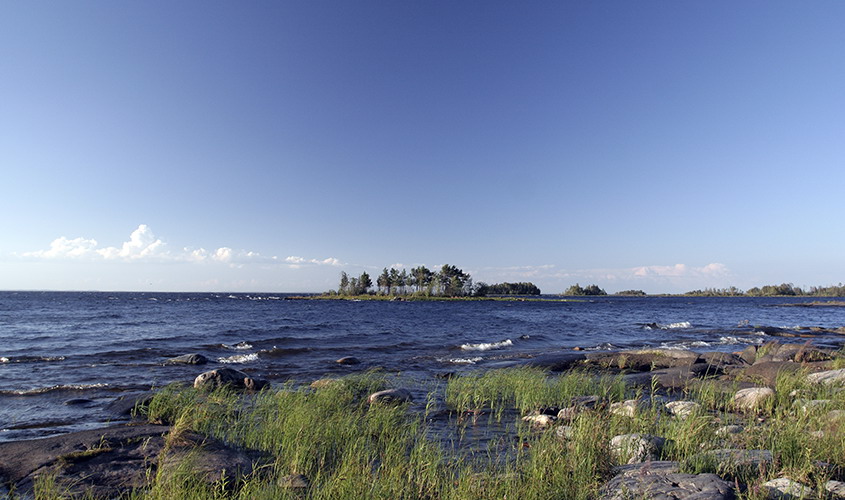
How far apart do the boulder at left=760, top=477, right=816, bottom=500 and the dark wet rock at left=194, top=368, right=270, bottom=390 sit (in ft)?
49.2

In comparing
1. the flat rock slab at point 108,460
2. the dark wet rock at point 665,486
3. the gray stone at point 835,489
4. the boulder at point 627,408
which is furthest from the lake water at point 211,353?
the gray stone at point 835,489

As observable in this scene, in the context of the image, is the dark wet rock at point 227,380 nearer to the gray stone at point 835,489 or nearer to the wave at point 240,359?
the wave at point 240,359

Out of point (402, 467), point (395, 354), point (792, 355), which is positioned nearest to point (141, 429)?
point (402, 467)

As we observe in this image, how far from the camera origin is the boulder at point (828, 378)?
481 inches

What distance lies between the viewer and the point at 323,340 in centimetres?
3297

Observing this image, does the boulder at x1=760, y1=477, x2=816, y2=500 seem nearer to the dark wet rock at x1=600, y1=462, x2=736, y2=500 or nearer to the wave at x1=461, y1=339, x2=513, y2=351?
the dark wet rock at x1=600, y1=462, x2=736, y2=500

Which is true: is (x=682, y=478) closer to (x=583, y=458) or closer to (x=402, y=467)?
(x=583, y=458)

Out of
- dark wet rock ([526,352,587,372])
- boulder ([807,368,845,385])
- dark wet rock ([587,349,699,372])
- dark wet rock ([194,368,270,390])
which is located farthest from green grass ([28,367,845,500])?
dark wet rock ([587,349,699,372])

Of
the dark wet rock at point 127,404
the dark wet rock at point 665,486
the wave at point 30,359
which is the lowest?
the wave at point 30,359

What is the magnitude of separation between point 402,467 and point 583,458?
277cm

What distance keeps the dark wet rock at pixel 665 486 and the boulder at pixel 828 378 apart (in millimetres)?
10737

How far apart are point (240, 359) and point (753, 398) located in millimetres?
23483

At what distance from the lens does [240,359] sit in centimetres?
2373

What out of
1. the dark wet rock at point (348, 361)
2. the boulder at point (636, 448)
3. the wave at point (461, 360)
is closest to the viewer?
the boulder at point (636, 448)
